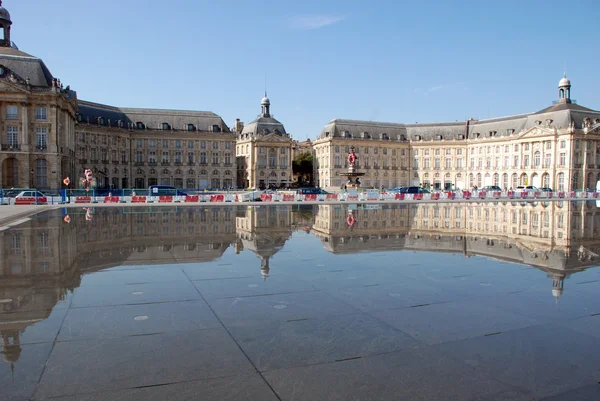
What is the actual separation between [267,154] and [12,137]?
5213cm

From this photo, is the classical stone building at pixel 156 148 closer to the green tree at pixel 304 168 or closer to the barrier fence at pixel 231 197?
the green tree at pixel 304 168

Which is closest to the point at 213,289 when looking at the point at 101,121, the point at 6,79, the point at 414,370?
the point at 414,370

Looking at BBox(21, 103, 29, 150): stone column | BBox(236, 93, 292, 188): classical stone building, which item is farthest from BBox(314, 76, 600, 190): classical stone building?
BBox(21, 103, 29, 150): stone column

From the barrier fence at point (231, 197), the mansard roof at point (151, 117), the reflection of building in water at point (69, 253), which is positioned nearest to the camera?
the reflection of building in water at point (69, 253)

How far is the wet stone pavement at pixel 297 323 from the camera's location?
17.5 ft

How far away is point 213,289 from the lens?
958 centimetres

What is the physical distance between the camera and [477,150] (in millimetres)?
98000

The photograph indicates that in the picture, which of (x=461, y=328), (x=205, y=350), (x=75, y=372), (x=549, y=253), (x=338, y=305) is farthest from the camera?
(x=549, y=253)

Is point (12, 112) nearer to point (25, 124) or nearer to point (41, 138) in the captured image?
point (25, 124)

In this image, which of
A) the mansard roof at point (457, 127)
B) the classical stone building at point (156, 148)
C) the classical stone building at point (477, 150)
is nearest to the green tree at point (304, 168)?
the classical stone building at point (477, 150)

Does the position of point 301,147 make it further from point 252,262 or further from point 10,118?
point 252,262

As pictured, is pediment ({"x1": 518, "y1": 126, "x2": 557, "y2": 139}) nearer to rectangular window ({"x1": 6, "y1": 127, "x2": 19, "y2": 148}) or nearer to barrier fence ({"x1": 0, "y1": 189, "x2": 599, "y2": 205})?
barrier fence ({"x1": 0, "y1": 189, "x2": 599, "y2": 205})

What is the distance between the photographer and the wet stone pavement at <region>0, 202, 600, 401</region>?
5.33 meters

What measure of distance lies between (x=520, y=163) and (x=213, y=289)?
3576 inches
